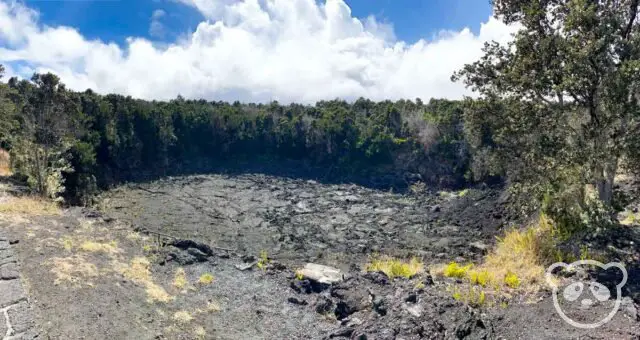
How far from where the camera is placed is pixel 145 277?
13336 mm

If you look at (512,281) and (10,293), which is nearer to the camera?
(10,293)

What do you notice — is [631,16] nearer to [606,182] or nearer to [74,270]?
[606,182]

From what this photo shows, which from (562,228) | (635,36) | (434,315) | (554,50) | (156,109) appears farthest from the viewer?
(156,109)

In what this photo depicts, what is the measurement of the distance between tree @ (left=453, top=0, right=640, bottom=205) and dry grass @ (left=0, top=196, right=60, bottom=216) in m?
17.0

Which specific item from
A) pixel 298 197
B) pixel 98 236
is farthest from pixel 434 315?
pixel 298 197

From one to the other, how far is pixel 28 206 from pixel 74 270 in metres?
7.71

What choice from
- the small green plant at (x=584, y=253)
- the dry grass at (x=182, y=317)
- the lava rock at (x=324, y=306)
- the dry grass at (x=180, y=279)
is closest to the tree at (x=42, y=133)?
the dry grass at (x=180, y=279)

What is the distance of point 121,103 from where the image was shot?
1687 inches

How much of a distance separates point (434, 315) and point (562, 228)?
6.66 meters

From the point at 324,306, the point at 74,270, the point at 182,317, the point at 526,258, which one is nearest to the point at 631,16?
the point at 526,258

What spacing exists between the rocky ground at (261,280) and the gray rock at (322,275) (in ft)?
0.33

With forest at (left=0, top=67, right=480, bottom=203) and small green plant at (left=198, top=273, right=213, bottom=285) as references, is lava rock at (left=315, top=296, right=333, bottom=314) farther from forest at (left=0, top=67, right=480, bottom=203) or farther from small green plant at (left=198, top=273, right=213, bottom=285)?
forest at (left=0, top=67, right=480, bottom=203)

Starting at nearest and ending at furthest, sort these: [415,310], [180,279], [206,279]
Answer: [415,310]
[180,279]
[206,279]

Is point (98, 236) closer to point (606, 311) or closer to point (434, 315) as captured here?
point (434, 315)
